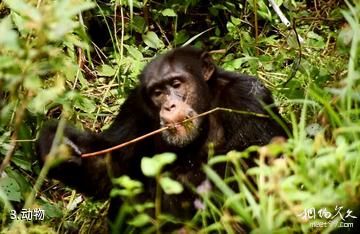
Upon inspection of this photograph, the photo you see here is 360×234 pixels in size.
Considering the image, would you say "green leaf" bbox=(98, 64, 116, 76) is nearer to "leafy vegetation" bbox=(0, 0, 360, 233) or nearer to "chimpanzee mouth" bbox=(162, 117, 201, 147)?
"leafy vegetation" bbox=(0, 0, 360, 233)

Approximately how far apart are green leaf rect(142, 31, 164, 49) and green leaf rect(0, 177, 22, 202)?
2.26m

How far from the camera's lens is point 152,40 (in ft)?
22.4

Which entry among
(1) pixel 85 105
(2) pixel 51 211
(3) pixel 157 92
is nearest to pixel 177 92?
(3) pixel 157 92

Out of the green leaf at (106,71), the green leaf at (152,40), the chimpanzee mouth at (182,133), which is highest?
the chimpanzee mouth at (182,133)

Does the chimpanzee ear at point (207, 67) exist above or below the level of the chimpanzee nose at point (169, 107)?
above

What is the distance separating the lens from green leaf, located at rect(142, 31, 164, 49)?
6797 mm

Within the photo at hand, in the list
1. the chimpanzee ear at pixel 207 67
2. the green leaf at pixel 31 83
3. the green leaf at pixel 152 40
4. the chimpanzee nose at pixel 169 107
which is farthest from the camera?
the green leaf at pixel 152 40

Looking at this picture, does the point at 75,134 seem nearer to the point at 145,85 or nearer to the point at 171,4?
the point at 145,85

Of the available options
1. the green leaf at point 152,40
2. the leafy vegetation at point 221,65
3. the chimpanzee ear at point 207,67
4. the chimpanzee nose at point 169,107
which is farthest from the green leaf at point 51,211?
the green leaf at point 152,40

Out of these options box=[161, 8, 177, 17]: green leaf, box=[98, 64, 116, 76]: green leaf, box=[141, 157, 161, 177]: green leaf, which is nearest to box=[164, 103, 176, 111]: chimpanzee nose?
box=[98, 64, 116, 76]: green leaf

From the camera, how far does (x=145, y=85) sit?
5.15 m

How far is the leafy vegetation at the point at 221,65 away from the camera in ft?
9.45

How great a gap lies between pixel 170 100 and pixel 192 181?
1.78ft

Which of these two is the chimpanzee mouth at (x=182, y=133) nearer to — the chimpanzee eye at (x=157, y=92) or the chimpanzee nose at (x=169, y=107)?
the chimpanzee nose at (x=169, y=107)
